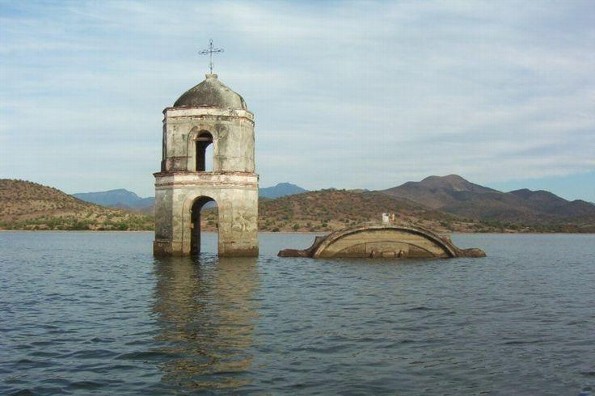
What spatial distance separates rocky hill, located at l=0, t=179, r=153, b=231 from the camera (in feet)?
291

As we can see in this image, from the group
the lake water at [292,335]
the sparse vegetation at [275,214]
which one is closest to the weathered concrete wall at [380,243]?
the lake water at [292,335]

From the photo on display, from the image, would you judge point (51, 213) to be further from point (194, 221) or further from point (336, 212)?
point (194, 221)

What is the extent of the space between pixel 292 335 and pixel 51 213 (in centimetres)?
8946

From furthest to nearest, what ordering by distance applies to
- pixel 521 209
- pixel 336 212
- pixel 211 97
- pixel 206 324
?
pixel 521 209 < pixel 336 212 < pixel 211 97 < pixel 206 324

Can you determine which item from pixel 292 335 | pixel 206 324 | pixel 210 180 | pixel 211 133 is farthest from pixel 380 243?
pixel 292 335

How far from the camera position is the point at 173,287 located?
1988 centimetres

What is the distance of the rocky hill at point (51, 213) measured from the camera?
8856cm

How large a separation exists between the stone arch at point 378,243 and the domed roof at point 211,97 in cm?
797

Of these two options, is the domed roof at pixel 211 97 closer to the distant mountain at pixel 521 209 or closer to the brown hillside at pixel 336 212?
the brown hillside at pixel 336 212

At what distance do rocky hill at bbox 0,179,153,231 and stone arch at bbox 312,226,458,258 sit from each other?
59.2 metres

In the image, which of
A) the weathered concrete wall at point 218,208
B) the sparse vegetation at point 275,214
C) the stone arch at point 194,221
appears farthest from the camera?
the sparse vegetation at point 275,214

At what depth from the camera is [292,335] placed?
12.4 m

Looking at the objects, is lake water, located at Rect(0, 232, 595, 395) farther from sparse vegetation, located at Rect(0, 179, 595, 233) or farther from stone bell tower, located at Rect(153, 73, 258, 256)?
sparse vegetation, located at Rect(0, 179, 595, 233)

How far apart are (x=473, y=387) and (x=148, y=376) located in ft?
14.9
